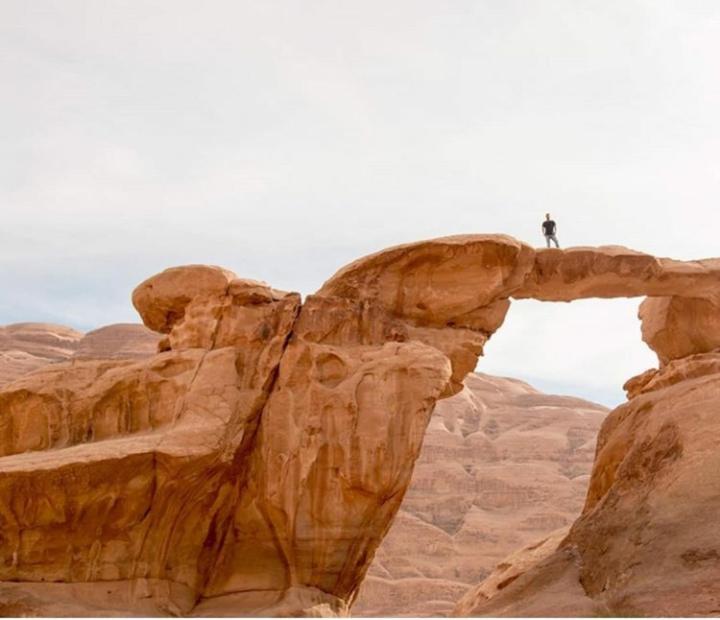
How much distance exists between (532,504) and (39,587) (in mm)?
39126

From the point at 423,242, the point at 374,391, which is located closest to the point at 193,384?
the point at 374,391

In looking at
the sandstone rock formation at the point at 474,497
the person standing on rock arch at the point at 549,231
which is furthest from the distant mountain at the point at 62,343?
the person standing on rock arch at the point at 549,231

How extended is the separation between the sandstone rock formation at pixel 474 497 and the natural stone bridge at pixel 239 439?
2600cm

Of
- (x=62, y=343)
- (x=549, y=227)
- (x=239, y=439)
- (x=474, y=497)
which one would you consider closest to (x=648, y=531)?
(x=239, y=439)

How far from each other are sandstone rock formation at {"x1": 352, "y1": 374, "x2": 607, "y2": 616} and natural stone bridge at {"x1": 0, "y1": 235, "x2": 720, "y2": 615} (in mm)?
A: 25997

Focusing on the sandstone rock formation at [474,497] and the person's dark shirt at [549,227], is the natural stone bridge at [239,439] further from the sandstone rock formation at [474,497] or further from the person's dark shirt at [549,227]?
the sandstone rock formation at [474,497]

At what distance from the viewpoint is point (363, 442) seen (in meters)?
20.0

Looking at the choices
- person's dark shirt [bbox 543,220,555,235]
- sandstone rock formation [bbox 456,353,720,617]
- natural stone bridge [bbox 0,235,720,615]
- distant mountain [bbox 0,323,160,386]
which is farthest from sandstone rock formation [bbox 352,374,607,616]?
sandstone rock formation [bbox 456,353,720,617]

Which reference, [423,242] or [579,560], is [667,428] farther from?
[423,242]

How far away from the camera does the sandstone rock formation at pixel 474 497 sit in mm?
48188

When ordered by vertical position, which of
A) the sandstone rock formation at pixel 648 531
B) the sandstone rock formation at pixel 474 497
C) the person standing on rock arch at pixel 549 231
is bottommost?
the sandstone rock formation at pixel 474 497

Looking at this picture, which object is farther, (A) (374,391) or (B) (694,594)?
(A) (374,391)

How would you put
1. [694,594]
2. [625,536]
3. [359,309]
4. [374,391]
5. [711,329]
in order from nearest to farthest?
[694,594], [625,536], [374,391], [359,309], [711,329]

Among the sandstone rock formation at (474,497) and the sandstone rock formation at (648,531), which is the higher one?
the sandstone rock formation at (648,531)
